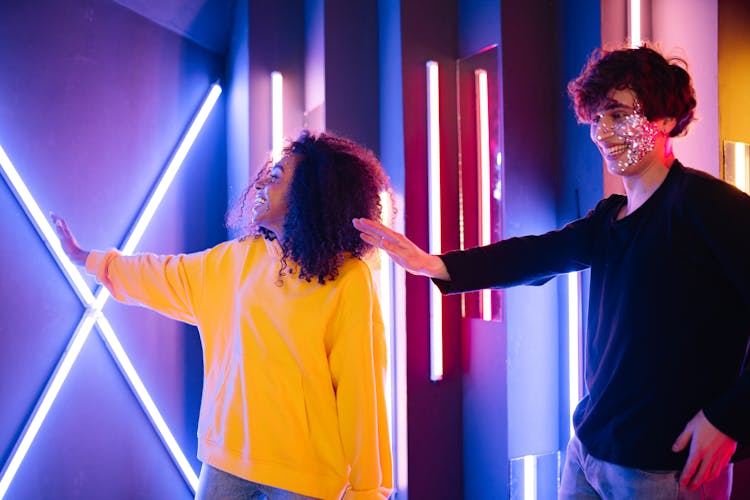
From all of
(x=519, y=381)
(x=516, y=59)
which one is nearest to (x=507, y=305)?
(x=519, y=381)

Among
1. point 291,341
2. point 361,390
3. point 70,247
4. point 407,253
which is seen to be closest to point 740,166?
point 407,253

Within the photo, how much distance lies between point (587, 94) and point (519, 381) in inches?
56.3

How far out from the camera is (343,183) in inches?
70.8

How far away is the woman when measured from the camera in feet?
5.06

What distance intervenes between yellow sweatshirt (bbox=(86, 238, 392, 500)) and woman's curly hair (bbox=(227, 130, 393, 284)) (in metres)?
0.06

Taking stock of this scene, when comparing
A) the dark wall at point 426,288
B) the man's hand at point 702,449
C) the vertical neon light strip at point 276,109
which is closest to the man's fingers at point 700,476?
the man's hand at point 702,449

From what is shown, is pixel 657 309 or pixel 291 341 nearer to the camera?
pixel 657 309

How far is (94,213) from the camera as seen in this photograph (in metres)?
2.52

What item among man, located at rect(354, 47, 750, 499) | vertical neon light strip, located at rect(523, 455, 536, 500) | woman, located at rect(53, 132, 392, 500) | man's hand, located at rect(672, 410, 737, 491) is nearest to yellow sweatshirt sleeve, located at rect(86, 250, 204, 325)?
woman, located at rect(53, 132, 392, 500)

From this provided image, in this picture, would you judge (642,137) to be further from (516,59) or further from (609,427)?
(516,59)

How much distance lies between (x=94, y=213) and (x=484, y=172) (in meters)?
1.68

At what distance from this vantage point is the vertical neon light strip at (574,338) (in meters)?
2.51

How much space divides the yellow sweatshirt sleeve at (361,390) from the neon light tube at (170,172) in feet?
4.39

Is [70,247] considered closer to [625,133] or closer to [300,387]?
[300,387]
